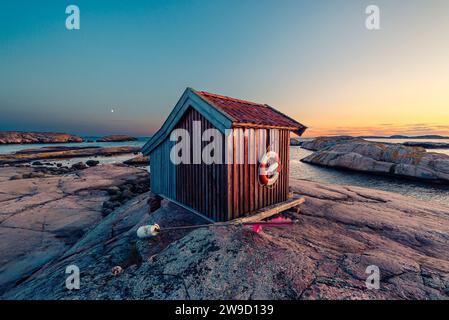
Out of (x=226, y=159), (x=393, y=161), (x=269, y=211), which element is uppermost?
(x=226, y=159)

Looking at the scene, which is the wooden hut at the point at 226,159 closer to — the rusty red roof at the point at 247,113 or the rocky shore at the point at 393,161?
the rusty red roof at the point at 247,113

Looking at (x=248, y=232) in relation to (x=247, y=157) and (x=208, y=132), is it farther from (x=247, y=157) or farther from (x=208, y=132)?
(x=208, y=132)

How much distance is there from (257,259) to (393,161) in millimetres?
28912

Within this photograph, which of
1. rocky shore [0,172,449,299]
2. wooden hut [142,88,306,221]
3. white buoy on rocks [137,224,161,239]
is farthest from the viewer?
white buoy on rocks [137,224,161,239]

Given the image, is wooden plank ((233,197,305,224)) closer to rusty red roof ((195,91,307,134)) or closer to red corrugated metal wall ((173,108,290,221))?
red corrugated metal wall ((173,108,290,221))

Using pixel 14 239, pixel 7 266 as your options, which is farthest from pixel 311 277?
pixel 14 239

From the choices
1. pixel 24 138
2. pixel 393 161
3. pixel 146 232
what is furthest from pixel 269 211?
pixel 24 138

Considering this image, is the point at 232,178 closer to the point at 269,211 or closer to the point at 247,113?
the point at 269,211

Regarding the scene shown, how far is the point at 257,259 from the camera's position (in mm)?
4176

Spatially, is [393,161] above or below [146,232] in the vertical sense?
above

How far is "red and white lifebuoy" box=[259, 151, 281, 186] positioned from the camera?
621 centimetres

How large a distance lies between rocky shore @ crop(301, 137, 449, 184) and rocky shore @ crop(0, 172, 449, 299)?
16.7 meters

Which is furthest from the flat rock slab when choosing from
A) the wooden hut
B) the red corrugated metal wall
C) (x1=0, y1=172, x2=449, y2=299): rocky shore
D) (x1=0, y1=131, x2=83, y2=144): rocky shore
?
(x1=0, y1=131, x2=83, y2=144): rocky shore
